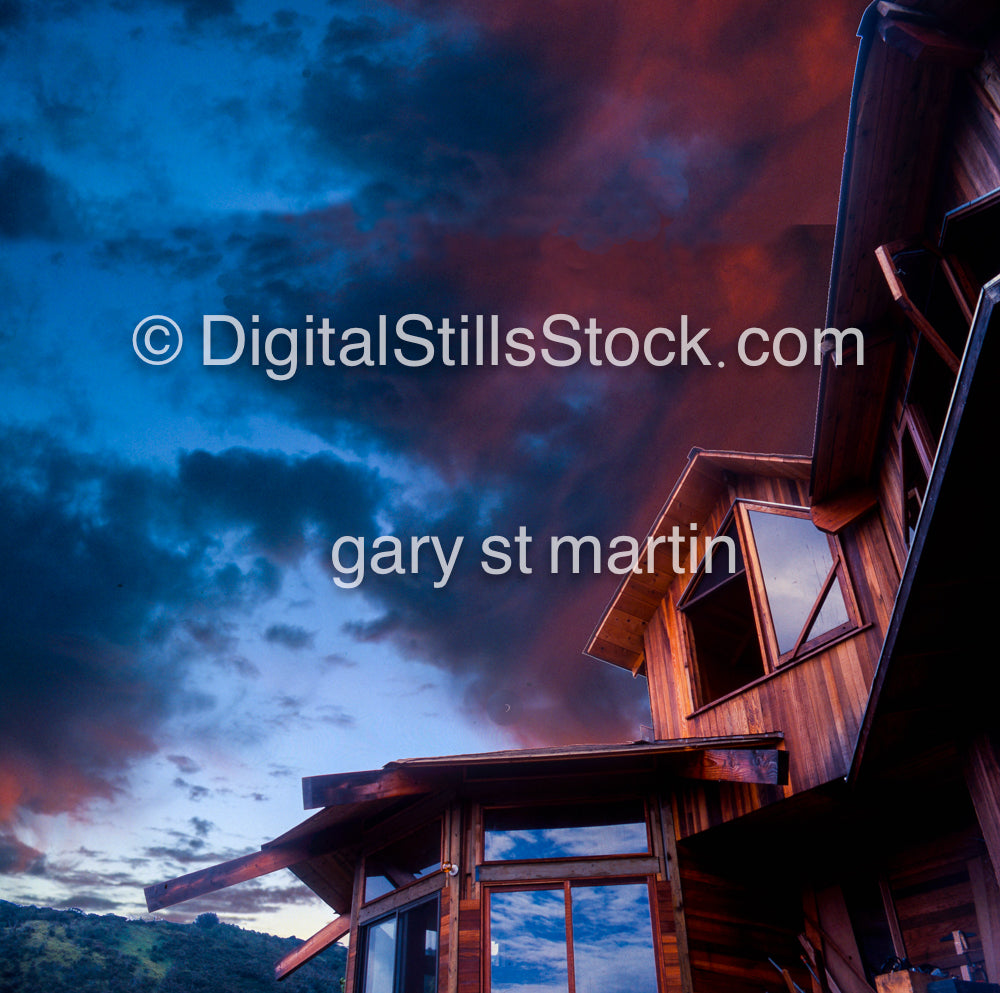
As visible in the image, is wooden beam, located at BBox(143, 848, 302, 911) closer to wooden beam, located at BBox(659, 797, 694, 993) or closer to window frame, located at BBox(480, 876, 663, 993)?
window frame, located at BBox(480, 876, 663, 993)

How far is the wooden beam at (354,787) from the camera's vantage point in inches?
330

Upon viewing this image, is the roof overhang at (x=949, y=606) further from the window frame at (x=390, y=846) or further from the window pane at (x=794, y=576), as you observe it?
the window frame at (x=390, y=846)

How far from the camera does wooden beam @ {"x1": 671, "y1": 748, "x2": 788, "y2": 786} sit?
767cm

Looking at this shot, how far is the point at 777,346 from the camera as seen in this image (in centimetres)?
1067

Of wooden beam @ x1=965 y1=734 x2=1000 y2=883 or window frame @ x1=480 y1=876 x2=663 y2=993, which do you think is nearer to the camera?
wooden beam @ x1=965 y1=734 x2=1000 y2=883

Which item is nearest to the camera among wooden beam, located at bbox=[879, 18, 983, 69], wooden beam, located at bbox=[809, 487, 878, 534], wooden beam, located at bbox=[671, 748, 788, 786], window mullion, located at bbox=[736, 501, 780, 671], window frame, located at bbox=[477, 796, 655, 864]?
wooden beam, located at bbox=[879, 18, 983, 69]

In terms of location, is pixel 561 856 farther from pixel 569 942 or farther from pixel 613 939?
pixel 613 939

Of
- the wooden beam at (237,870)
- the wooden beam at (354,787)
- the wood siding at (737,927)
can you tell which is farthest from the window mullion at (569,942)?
the wooden beam at (237,870)

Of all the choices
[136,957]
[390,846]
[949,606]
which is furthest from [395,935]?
[136,957]

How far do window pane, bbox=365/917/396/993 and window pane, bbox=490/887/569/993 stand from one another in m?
1.76

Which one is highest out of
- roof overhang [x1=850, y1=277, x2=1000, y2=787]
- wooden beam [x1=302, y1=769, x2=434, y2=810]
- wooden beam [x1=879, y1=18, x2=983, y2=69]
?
wooden beam [x1=879, y1=18, x2=983, y2=69]

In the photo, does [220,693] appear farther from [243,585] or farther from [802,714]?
[802,714]

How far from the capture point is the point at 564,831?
30.8 ft

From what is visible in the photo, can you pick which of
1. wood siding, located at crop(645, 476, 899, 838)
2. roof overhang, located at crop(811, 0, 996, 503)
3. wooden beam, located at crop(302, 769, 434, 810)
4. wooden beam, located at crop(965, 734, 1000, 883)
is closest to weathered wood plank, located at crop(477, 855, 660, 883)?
wood siding, located at crop(645, 476, 899, 838)
